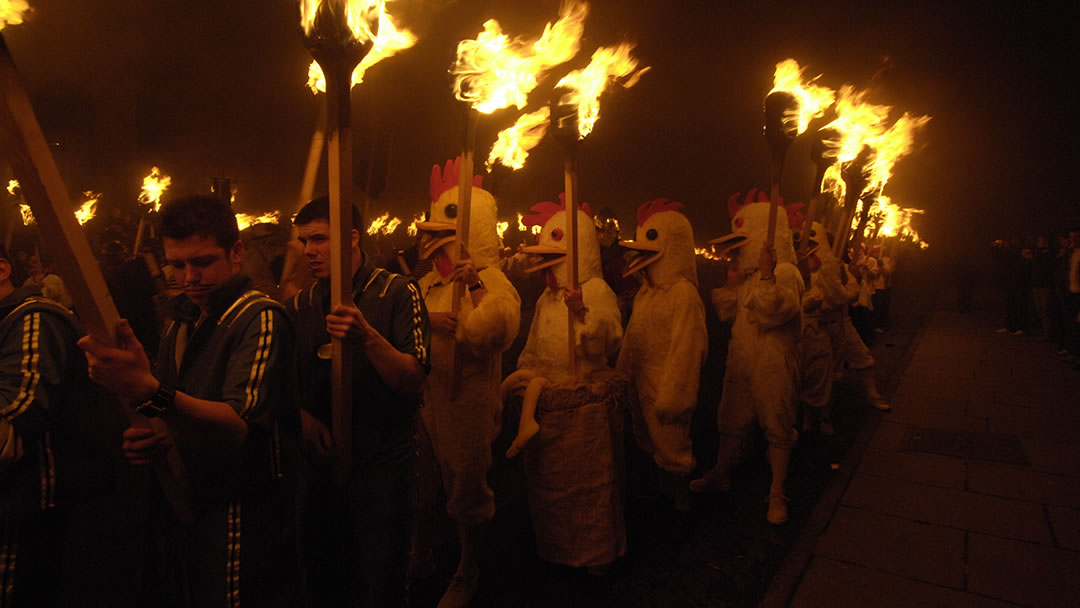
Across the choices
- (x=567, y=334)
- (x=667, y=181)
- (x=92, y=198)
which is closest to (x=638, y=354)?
(x=567, y=334)

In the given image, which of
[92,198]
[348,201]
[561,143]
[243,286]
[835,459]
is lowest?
[835,459]

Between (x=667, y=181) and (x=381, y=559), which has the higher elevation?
(x=667, y=181)

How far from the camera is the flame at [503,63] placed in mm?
3680

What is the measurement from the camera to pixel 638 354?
16.1 ft

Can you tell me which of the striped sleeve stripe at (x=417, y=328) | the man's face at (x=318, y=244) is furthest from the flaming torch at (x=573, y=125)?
the man's face at (x=318, y=244)

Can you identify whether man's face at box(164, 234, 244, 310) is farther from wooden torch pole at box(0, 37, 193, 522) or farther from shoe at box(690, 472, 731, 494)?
shoe at box(690, 472, 731, 494)

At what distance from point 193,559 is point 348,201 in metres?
1.46

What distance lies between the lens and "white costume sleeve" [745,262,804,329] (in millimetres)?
4770

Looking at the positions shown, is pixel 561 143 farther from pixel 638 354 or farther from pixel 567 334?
pixel 638 354

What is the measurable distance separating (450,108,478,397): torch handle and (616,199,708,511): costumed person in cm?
168

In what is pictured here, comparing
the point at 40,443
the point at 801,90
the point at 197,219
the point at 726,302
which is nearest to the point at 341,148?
the point at 197,219

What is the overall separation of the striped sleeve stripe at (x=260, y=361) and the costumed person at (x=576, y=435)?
206 centimetres

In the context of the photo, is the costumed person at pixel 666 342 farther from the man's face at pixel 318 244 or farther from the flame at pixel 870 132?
the man's face at pixel 318 244

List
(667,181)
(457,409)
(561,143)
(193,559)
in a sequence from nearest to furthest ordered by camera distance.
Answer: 1. (193,559)
2. (457,409)
3. (561,143)
4. (667,181)
